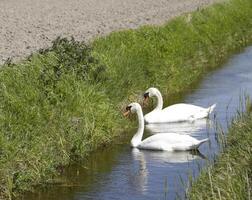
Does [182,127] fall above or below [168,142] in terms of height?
above

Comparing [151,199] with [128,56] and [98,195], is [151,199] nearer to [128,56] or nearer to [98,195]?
[98,195]

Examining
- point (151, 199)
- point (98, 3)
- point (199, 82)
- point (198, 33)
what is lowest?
point (151, 199)

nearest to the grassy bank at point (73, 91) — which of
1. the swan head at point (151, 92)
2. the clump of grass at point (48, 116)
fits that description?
the clump of grass at point (48, 116)

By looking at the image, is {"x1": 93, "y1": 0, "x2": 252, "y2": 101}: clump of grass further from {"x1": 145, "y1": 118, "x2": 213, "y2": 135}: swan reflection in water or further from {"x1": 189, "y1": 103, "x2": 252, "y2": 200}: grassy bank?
{"x1": 189, "y1": 103, "x2": 252, "y2": 200}: grassy bank

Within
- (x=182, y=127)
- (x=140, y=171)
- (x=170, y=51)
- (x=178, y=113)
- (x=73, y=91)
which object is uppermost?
(x=170, y=51)

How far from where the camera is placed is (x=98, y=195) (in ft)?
36.9

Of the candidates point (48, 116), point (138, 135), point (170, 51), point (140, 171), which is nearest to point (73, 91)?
point (48, 116)

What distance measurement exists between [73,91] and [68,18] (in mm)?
16229

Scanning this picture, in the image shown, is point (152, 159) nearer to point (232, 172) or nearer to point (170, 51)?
point (232, 172)

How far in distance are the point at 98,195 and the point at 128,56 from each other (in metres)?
6.61

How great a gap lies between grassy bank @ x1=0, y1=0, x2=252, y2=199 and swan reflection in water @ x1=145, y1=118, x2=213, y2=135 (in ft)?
2.76

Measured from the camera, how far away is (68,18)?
29875 mm

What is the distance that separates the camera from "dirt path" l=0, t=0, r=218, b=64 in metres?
22.5

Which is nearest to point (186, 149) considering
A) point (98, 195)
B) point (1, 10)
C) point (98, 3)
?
point (98, 195)
